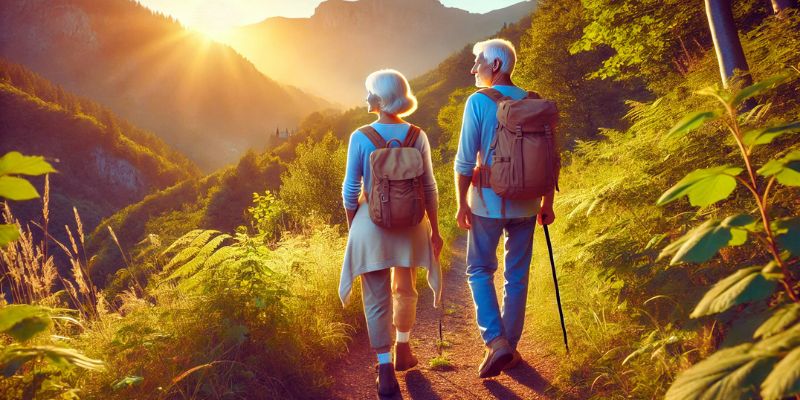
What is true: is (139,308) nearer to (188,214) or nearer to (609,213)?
(609,213)

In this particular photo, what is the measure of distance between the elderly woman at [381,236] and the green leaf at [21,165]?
2.00m

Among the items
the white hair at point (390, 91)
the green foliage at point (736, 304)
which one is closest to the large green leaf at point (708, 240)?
the green foliage at point (736, 304)

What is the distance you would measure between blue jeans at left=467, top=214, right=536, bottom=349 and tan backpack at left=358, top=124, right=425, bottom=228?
0.52 m

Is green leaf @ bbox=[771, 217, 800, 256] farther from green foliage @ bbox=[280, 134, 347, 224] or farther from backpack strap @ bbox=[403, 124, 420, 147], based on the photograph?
green foliage @ bbox=[280, 134, 347, 224]

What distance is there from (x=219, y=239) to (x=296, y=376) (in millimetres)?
1288

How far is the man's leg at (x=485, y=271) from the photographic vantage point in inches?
130

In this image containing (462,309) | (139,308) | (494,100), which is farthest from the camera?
(462,309)

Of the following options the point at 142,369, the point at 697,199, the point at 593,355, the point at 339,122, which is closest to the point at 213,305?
the point at 142,369

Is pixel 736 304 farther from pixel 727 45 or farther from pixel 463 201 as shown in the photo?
pixel 727 45

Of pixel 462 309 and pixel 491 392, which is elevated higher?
pixel 491 392

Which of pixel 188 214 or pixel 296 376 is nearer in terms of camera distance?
pixel 296 376

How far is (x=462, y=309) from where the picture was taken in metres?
5.89

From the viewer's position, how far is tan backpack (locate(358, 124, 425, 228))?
3.17 metres

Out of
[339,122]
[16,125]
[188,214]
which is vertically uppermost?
[16,125]
